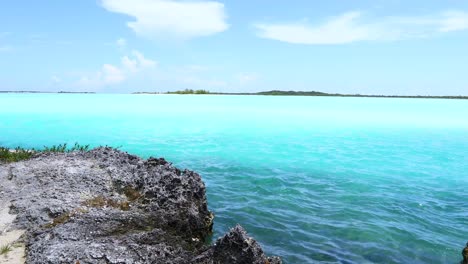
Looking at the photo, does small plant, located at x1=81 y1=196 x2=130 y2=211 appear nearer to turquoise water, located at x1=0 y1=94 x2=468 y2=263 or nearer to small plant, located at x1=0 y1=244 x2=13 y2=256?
small plant, located at x1=0 y1=244 x2=13 y2=256

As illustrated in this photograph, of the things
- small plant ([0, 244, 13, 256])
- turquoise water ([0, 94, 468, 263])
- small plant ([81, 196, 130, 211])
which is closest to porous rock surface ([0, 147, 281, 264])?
small plant ([81, 196, 130, 211])

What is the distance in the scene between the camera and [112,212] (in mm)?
9516

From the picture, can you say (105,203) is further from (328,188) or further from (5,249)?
(328,188)

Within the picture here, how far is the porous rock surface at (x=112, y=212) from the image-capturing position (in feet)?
25.2

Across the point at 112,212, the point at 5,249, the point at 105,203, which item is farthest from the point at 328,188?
the point at 5,249

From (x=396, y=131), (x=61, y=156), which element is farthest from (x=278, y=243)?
(x=396, y=131)

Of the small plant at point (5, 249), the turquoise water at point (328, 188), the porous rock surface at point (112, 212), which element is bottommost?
the turquoise water at point (328, 188)

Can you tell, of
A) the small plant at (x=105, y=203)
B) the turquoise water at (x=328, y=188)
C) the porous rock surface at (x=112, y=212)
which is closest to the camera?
the porous rock surface at (x=112, y=212)

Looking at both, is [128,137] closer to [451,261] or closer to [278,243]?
[278,243]

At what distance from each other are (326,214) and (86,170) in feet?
26.2

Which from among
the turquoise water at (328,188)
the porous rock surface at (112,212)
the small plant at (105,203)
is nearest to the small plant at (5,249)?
the porous rock surface at (112,212)

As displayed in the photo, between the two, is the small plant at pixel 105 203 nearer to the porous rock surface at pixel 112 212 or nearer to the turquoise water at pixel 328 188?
the porous rock surface at pixel 112 212

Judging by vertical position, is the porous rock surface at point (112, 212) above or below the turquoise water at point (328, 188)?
above

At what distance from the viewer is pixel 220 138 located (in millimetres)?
36812
